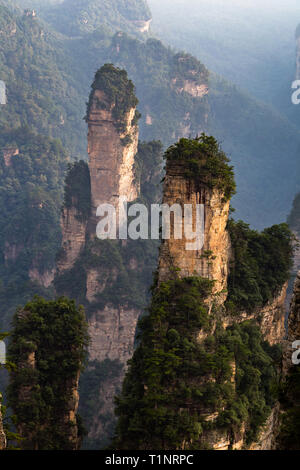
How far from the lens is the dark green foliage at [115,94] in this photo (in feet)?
145

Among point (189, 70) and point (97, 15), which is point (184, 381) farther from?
point (97, 15)

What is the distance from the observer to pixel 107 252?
45.0m

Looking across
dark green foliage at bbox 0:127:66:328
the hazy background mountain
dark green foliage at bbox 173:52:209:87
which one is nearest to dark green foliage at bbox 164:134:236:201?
dark green foliage at bbox 0:127:66:328

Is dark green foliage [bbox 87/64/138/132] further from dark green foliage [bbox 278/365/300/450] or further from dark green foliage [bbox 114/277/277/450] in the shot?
dark green foliage [bbox 278/365/300/450]

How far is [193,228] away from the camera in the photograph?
24.1 m

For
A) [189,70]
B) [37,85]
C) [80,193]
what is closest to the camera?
[80,193]

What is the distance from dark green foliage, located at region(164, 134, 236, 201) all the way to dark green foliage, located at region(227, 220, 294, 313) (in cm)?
315

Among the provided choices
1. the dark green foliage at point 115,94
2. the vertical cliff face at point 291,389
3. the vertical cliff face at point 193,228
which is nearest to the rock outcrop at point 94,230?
the dark green foliage at point 115,94

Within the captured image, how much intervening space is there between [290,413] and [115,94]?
3272 centimetres

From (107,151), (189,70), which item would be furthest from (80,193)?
(189,70)

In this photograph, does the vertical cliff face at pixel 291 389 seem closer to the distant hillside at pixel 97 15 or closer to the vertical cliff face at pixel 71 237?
the vertical cliff face at pixel 71 237

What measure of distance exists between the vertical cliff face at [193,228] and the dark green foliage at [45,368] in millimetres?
3931
